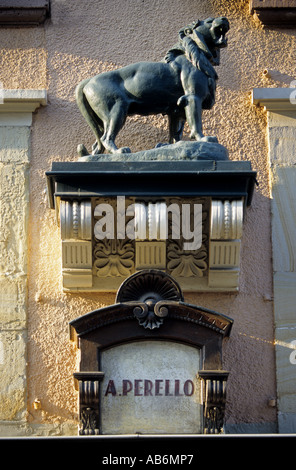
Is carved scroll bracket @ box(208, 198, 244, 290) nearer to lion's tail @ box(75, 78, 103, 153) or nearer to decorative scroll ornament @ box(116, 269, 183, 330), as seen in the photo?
decorative scroll ornament @ box(116, 269, 183, 330)

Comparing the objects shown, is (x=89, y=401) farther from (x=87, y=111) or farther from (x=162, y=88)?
(x=162, y=88)

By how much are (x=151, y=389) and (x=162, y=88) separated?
1.71 m

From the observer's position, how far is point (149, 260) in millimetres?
6027

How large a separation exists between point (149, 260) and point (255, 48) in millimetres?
1650

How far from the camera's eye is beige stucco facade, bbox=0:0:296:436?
5949 millimetres

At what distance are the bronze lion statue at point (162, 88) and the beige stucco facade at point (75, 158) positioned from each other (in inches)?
17.5

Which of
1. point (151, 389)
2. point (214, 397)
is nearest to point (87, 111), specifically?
point (151, 389)

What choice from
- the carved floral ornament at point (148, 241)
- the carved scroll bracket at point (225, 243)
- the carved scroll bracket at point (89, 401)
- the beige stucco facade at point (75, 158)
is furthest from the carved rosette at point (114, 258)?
the carved scroll bracket at point (89, 401)

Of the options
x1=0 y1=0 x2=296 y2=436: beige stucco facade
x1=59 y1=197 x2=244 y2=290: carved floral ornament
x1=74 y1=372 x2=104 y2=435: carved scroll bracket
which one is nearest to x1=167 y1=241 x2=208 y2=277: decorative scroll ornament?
x1=59 y1=197 x2=244 y2=290: carved floral ornament

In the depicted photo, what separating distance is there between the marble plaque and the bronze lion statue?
Result: 3.82 ft

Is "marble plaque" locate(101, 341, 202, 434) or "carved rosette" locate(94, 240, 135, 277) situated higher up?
"carved rosette" locate(94, 240, 135, 277)

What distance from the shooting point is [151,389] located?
17.8ft

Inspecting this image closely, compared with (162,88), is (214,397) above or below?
below
